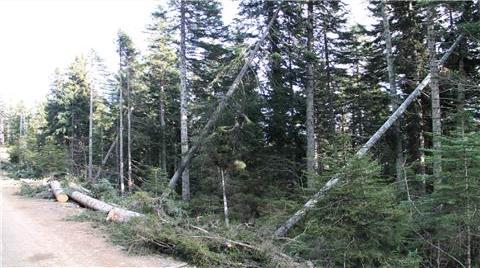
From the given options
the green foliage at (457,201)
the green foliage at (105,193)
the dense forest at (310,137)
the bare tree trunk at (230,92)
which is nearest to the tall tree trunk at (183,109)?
the dense forest at (310,137)

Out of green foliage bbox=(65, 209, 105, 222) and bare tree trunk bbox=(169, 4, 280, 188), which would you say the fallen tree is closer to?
green foliage bbox=(65, 209, 105, 222)

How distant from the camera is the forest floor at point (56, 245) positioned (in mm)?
6939

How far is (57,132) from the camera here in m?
40.0

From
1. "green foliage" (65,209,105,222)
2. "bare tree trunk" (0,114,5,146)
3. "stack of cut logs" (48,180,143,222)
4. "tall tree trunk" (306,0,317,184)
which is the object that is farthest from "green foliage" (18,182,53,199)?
"bare tree trunk" (0,114,5,146)

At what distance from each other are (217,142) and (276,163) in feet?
9.80

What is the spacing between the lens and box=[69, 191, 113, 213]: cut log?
11.3m

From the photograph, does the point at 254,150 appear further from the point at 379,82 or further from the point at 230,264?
the point at 230,264

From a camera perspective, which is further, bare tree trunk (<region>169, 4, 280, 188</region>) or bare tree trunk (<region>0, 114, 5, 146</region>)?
bare tree trunk (<region>0, 114, 5, 146</region>)

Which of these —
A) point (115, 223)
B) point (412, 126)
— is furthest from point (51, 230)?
point (412, 126)

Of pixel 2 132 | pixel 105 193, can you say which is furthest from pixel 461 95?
pixel 2 132

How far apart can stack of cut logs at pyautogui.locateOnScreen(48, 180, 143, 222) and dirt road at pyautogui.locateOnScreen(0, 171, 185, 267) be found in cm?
65

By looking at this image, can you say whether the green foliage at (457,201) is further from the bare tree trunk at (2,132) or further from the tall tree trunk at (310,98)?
the bare tree trunk at (2,132)

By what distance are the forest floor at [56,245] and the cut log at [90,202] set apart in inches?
27.5

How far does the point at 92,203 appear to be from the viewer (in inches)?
480
